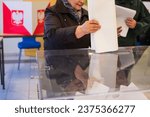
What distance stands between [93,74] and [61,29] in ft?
1.77

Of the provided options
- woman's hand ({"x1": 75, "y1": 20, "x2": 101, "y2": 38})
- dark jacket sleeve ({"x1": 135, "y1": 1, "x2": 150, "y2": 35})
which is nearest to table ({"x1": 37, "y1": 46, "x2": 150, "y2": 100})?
woman's hand ({"x1": 75, "y1": 20, "x2": 101, "y2": 38})

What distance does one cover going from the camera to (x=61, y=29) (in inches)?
68.1

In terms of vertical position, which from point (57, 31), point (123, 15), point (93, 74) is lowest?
point (93, 74)

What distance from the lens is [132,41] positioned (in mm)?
2072

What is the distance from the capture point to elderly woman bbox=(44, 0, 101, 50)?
171 cm

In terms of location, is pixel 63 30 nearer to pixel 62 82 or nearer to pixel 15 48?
pixel 62 82

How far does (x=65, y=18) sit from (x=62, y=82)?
0.77 metres

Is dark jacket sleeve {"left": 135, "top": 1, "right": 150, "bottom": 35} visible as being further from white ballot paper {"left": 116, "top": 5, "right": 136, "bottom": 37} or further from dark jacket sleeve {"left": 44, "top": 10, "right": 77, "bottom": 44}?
dark jacket sleeve {"left": 44, "top": 10, "right": 77, "bottom": 44}

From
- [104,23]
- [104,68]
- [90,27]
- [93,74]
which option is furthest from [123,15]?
[93,74]

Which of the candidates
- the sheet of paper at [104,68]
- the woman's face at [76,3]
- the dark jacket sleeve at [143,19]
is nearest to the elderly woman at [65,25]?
the woman's face at [76,3]

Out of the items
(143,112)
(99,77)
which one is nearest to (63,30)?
(99,77)

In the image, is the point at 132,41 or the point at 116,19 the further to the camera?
the point at 132,41

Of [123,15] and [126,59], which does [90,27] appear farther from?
[123,15]

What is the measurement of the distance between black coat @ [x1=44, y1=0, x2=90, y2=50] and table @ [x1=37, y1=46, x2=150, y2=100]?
0.18 ft
